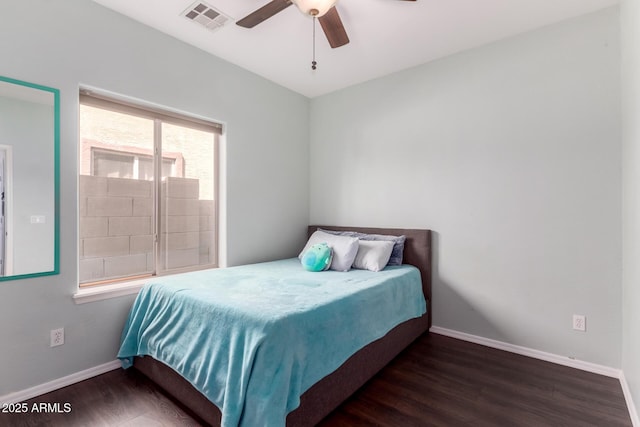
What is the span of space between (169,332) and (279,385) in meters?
0.95

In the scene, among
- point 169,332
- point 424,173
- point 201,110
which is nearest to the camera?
point 169,332

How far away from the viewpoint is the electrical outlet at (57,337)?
79.1 inches

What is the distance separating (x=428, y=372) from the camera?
2.20 metres

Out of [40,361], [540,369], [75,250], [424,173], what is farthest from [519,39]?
[40,361]

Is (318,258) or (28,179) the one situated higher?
(28,179)

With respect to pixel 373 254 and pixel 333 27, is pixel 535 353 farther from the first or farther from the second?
pixel 333 27

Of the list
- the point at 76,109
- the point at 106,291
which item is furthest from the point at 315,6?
the point at 106,291

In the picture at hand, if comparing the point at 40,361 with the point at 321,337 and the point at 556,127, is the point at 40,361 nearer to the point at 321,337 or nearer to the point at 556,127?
the point at 321,337

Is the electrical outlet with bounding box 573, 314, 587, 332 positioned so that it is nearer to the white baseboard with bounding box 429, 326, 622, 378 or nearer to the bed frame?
the white baseboard with bounding box 429, 326, 622, 378

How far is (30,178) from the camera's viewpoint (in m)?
1.93

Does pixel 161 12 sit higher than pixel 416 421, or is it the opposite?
pixel 161 12

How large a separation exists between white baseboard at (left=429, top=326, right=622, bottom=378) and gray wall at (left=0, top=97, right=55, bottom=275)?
3.25 meters

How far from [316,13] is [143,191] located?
1.97 metres

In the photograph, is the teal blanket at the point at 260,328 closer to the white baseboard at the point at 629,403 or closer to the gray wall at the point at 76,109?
the gray wall at the point at 76,109
